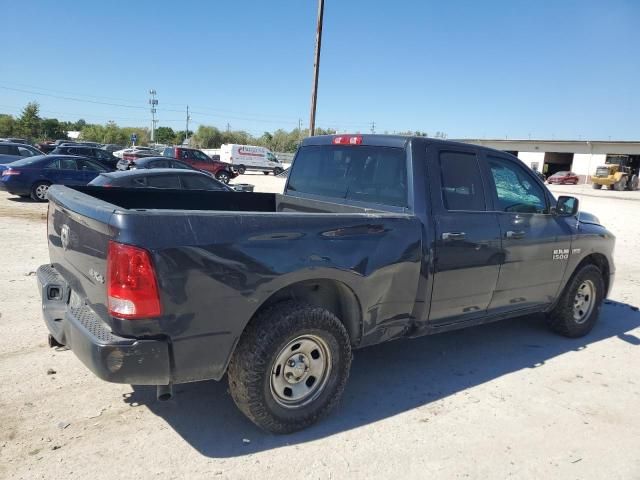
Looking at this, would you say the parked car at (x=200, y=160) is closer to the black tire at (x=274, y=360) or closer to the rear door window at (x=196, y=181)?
the rear door window at (x=196, y=181)

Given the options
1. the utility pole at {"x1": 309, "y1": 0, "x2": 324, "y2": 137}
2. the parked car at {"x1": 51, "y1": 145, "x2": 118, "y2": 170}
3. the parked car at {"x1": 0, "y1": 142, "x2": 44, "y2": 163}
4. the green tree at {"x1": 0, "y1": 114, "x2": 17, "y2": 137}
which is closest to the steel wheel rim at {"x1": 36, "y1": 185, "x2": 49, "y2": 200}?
the parked car at {"x1": 0, "y1": 142, "x2": 44, "y2": 163}

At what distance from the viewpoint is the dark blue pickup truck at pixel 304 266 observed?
2.48m

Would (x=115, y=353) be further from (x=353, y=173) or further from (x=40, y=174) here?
(x=40, y=174)

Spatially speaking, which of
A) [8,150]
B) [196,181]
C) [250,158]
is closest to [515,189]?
[196,181]

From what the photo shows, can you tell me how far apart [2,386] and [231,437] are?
1769mm

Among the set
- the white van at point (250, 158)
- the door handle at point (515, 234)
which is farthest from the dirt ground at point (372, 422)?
the white van at point (250, 158)

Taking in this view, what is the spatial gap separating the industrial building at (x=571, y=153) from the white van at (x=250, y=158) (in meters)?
20.8

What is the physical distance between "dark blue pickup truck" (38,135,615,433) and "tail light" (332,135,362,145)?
0.03m

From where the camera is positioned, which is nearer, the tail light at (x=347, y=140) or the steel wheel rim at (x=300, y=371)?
the steel wheel rim at (x=300, y=371)

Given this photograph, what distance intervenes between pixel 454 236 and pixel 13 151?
2075cm

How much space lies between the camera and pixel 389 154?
12.8ft

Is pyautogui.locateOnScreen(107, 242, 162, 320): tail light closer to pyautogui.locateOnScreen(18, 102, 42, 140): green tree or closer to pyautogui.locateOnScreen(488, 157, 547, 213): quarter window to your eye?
pyautogui.locateOnScreen(488, 157, 547, 213): quarter window

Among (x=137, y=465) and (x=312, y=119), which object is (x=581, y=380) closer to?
(x=137, y=465)

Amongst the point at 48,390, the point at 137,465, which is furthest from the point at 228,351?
the point at 48,390
